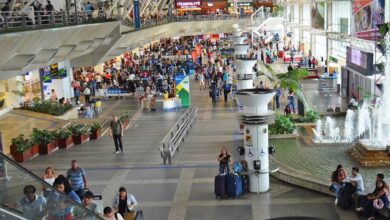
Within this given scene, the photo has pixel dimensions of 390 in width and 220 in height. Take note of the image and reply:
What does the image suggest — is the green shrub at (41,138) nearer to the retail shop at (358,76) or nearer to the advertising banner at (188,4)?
the retail shop at (358,76)

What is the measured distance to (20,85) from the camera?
3173 cm

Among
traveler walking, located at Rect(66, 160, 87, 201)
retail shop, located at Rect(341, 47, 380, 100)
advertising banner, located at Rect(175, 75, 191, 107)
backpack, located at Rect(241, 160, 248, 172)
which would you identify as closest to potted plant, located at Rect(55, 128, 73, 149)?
traveler walking, located at Rect(66, 160, 87, 201)

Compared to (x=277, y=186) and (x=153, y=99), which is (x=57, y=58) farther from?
(x=277, y=186)

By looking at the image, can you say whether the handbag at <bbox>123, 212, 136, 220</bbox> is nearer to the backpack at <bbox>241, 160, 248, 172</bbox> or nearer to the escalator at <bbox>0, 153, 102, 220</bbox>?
the escalator at <bbox>0, 153, 102, 220</bbox>

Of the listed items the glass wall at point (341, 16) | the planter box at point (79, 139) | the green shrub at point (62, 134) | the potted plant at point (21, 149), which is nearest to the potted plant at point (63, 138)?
the green shrub at point (62, 134)

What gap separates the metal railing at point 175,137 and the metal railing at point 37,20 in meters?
5.35

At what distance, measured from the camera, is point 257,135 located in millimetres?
14719

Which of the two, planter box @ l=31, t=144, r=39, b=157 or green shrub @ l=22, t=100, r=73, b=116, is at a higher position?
green shrub @ l=22, t=100, r=73, b=116

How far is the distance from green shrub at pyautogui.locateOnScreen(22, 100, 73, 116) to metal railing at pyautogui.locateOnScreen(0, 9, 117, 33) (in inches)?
168

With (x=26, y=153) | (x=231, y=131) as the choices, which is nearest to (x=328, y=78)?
(x=231, y=131)

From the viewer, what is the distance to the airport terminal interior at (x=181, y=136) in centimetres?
1290

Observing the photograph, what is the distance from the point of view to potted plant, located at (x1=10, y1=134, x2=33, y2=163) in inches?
772

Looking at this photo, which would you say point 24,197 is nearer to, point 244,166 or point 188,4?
point 244,166

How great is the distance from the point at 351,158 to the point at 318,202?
458 cm
